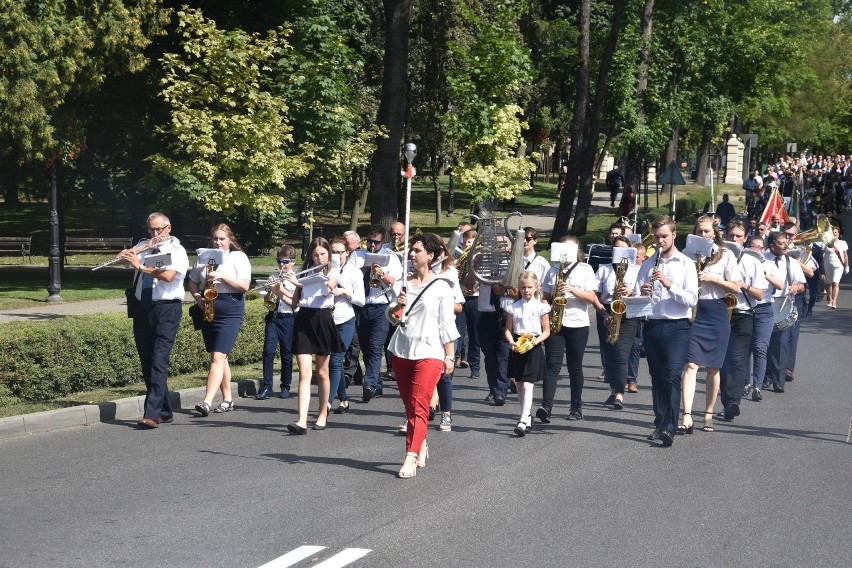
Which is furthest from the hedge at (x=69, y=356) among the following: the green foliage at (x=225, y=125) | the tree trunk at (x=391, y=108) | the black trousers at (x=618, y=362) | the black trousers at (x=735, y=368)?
the green foliage at (x=225, y=125)

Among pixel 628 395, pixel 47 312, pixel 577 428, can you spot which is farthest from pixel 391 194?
pixel 577 428

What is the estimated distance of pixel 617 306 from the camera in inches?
482

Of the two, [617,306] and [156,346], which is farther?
[617,306]

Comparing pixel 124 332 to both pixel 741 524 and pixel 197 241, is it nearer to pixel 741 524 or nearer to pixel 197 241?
pixel 741 524

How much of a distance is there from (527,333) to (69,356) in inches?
A: 191

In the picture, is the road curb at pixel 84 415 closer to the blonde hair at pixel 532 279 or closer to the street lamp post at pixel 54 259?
the blonde hair at pixel 532 279

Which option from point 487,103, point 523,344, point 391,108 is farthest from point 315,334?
point 487,103

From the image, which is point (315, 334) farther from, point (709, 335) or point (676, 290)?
point (709, 335)

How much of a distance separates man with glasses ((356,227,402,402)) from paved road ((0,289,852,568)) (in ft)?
3.25

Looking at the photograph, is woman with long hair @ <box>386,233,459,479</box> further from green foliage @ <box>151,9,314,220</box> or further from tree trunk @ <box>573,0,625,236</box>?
tree trunk @ <box>573,0,625,236</box>

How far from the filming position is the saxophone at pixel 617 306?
12.2 meters

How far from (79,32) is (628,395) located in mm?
14881

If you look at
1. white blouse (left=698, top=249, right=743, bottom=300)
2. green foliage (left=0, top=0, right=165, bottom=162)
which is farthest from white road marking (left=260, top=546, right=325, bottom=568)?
green foliage (left=0, top=0, right=165, bottom=162)

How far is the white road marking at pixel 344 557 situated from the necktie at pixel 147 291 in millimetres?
5272
